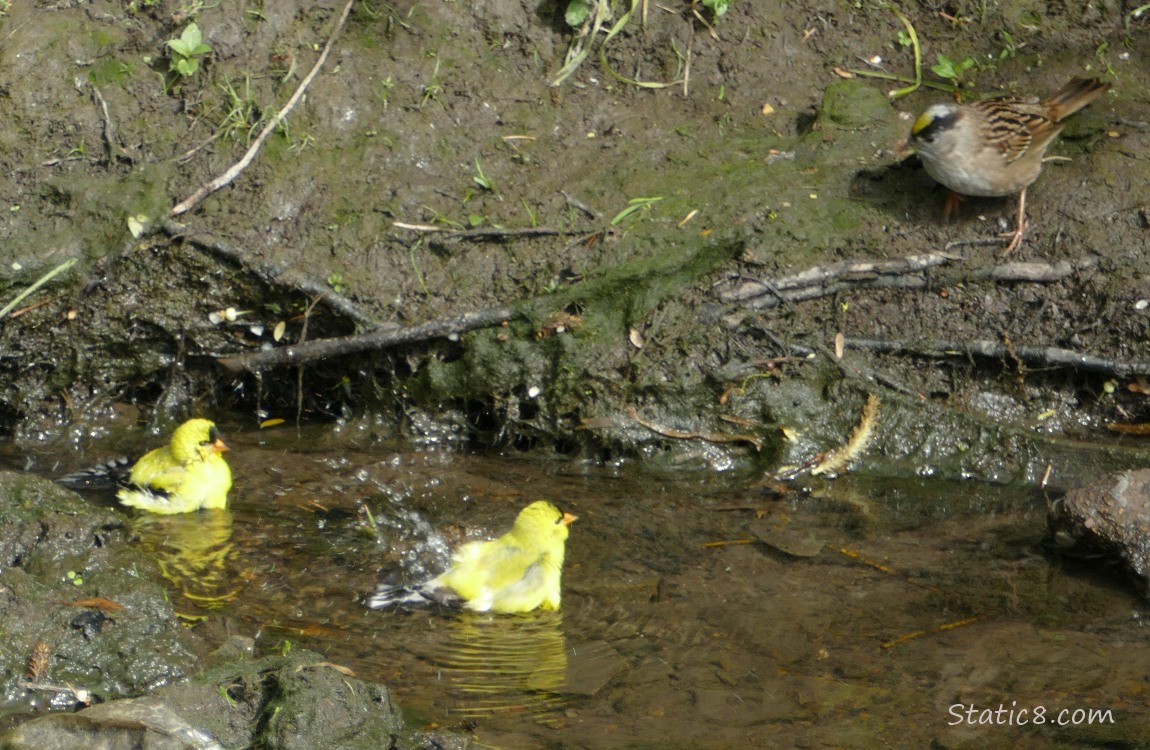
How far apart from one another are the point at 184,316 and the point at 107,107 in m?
1.57

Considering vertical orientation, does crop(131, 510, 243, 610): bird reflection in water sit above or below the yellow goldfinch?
below

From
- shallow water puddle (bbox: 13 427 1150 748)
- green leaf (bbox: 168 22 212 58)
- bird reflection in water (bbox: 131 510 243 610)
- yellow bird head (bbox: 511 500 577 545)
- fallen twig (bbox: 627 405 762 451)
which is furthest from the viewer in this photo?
green leaf (bbox: 168 22 212 58)

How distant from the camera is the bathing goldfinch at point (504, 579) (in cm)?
600

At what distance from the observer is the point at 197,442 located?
718 centimetres

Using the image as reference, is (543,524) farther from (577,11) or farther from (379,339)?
(577,11)

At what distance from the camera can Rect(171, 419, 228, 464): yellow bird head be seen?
707 cm

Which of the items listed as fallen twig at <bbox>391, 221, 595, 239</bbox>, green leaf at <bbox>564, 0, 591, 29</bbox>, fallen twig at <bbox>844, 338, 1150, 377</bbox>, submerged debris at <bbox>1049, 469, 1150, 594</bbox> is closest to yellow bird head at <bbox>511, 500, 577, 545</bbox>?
fallen twig at <bbox>391, 221, 595, 239</bbox>

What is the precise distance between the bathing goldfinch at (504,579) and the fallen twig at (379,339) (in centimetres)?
163

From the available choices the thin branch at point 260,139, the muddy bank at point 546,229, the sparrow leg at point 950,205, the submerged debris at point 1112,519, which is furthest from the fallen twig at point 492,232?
the submerged debris at point 1112,519

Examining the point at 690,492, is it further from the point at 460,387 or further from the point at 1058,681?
the point at 1058,681

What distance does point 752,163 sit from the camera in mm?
8148

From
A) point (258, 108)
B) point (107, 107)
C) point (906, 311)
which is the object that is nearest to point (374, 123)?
point (258, 108)

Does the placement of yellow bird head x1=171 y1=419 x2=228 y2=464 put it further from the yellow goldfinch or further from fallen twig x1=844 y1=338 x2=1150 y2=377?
fallen twig x1=844 y1=338 x2=1150 y2=377

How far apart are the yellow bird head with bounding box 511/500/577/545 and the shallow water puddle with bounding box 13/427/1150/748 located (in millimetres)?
265
